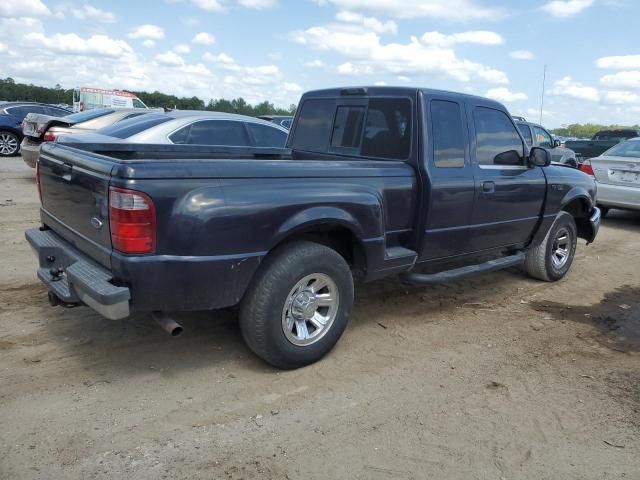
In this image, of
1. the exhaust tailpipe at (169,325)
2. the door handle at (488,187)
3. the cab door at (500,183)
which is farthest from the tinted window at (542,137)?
the exhaust tailpipe at (169,325)

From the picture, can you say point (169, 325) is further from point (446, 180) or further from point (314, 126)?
point (314, 126)

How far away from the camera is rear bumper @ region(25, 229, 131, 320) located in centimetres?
308

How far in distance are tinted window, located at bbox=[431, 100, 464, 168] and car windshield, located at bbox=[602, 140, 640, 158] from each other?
676 centimetres

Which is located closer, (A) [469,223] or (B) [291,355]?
(B) [291,355]

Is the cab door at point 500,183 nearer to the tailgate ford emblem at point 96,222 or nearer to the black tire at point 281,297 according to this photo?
the black tire at point 281,297

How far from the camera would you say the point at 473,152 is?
4859 millimetres

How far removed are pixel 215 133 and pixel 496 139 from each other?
4.33 metres

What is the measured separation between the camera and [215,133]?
808cm

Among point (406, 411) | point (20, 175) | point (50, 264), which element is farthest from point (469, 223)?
point (20, 175)

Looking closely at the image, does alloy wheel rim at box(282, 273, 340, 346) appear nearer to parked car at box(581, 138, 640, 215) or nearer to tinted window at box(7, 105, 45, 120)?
parked car at box(581, 138, 640, 215)

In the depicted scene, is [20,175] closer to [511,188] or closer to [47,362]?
[47,362]

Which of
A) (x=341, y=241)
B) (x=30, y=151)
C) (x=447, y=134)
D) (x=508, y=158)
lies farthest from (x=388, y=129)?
(x=30, y=151)

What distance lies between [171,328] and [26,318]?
1.83m

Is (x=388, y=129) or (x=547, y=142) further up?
(x=547, y=142)
